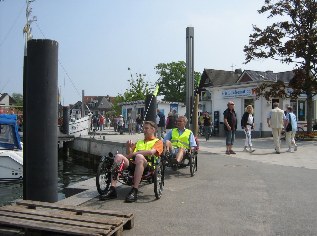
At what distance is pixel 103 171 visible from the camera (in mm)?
6996

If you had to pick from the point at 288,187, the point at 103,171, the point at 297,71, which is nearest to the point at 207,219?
the point at 103,171

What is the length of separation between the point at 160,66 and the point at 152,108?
74.9 meters

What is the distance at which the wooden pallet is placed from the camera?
4.35m

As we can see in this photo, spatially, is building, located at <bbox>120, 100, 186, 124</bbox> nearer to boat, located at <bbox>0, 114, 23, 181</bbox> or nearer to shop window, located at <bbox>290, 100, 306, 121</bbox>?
shop window, located at <bbox>290, 100, 306, 121</bbox>

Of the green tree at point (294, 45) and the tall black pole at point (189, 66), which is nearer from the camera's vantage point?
the tall black pole at point (189, 66)

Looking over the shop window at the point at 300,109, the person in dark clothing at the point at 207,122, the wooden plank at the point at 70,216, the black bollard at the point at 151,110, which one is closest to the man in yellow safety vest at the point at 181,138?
the black bollard at the point at 151,110

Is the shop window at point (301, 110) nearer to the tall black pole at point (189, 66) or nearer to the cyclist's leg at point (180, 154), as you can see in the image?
the tall black pole at point (189, 66)

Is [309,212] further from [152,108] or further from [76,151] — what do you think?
[76,151]

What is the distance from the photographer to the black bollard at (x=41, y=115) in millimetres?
5676

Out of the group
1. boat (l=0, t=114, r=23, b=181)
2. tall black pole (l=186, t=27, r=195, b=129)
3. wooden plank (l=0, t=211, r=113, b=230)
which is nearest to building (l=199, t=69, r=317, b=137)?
tall black pole (l=186, t=27, r=195, b=129)

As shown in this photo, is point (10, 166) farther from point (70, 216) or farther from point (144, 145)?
point (70, 216)

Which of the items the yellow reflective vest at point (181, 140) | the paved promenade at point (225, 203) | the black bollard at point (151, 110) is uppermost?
the black bollard at point (151, 110)

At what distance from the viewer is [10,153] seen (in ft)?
51.7

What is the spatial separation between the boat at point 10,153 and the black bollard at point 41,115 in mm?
10418
